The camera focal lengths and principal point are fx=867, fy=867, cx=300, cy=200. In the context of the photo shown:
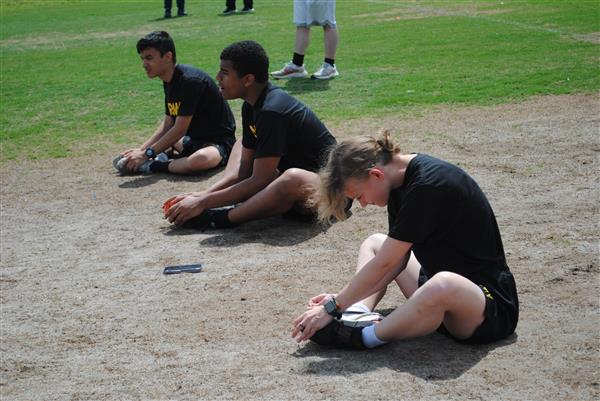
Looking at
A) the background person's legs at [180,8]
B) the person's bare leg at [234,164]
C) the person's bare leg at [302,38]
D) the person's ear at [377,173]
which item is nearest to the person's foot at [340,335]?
the person's ear at [377,173]

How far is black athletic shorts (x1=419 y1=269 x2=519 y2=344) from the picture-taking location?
4.63m

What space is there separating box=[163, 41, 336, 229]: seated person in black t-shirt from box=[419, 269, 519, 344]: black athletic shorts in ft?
8.07

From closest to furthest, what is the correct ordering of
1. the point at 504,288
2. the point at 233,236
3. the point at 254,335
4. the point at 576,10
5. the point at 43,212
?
the point at 504,288, the point at 254,335, the point at 233,236, the point at 43,212, the point at 576,10

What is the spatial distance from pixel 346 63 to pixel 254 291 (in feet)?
28.6

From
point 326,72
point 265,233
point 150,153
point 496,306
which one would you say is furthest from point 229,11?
point 496,306

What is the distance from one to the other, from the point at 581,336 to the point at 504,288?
52 cm

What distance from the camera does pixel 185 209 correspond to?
717 cm

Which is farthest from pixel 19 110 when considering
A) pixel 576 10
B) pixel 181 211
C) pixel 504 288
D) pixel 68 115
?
pixel 576 10

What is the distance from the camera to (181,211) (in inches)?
283

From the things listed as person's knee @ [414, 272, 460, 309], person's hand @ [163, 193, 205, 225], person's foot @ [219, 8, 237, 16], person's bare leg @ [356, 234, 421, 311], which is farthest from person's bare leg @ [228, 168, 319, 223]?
person's foot @ [219, 8, 237, 16]

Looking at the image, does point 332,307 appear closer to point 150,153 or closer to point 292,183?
point 292,183

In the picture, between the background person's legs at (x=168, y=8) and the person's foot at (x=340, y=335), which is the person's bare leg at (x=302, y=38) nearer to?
the person's foot at (x=340, y=335)

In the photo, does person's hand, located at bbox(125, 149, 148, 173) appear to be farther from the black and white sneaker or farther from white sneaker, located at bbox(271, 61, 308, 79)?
the black and white sneaker

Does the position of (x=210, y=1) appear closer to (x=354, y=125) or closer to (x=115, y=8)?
(x=115, y=8)
